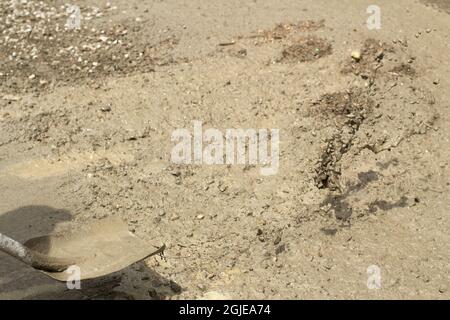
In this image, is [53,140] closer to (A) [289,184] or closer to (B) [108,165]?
(B) [108,165]

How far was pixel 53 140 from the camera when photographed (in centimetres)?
442

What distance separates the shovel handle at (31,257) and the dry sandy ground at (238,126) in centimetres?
A: 26

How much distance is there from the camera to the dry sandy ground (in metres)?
3.29

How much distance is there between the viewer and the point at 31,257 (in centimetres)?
281

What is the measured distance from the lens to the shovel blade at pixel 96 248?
2867 millimetres

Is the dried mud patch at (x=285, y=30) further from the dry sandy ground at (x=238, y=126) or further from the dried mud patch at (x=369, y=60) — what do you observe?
the dried mud patch at (x=369, y=60)

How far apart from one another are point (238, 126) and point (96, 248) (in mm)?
1672

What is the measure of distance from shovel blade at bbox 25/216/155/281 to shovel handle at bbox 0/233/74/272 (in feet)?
0.11
